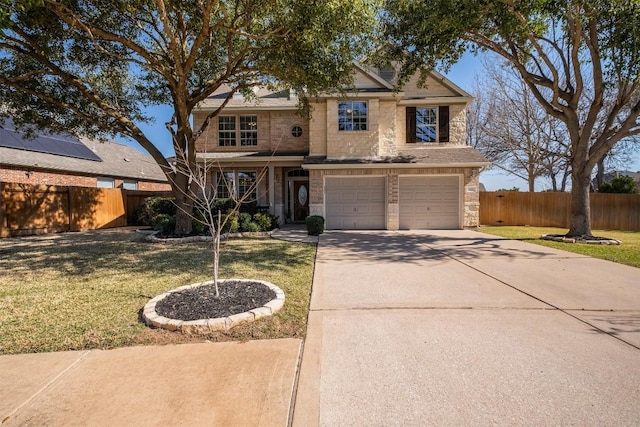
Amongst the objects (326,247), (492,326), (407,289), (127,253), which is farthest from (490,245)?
(127,253)

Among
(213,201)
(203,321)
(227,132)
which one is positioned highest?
(227,132)

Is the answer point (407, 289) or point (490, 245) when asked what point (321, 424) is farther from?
point (490, 245)

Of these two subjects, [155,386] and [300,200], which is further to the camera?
[300,200]

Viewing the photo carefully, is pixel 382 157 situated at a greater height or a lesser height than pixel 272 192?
greater

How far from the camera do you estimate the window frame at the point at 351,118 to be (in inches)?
578

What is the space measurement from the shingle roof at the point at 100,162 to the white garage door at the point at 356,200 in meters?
11.7

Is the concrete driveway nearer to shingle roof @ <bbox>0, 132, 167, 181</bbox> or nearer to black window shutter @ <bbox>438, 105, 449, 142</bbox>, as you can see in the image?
black window shutter @ <bbox>438, 105, 449, 142</bbox>

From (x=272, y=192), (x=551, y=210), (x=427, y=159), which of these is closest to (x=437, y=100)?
(x=427, y=159)

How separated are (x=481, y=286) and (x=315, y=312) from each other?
3109mm

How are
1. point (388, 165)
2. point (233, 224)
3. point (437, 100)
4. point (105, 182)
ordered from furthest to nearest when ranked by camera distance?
point (105, 182) → point (437, 100) → point (388, 165) → point (233, 224)

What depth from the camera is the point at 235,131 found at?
Answer: 647 inches

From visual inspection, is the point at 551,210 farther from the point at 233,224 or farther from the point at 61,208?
the point at 61,208

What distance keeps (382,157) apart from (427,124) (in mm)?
3136

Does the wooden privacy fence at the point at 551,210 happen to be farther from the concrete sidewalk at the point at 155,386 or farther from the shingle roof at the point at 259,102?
the concrete sidewalk at the point at 155,386
